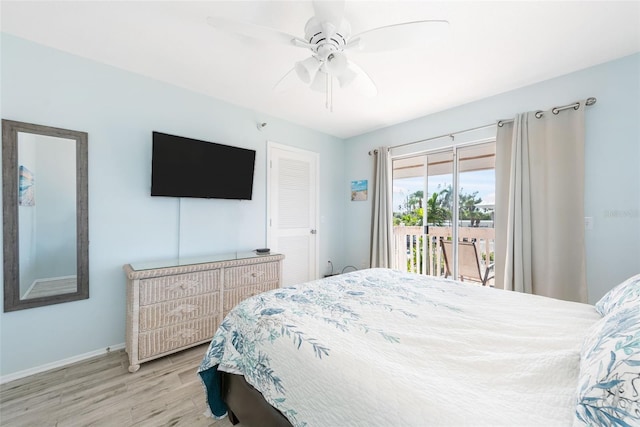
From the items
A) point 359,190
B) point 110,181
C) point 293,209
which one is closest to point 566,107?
point 359,190

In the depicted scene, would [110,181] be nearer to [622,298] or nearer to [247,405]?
[247,405]

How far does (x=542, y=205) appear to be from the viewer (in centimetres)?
240

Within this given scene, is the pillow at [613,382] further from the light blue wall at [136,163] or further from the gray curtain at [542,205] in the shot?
the light blue wall at [136,163]

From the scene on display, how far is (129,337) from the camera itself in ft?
6.80

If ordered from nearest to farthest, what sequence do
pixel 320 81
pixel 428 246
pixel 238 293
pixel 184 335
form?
1. pixel 320 81
2. pixel 184 335
3. pixel 238 293
4. pixel 428 246

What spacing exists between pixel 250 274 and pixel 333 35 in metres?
2.21

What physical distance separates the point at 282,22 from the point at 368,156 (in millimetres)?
2575

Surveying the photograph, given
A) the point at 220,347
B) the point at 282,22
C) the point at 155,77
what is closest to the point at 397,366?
the point at 220,347

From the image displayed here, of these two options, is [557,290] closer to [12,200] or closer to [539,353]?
[539,353]

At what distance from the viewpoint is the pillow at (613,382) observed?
53 cm

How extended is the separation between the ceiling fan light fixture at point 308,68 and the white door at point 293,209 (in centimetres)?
175

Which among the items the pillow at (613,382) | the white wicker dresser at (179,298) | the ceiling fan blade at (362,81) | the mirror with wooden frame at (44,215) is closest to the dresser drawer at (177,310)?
the white wicker dresser at (179,298)

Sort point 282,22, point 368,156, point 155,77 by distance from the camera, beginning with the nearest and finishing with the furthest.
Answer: point 282,22, point 155,77, point 368,156

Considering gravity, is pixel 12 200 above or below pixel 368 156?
below
